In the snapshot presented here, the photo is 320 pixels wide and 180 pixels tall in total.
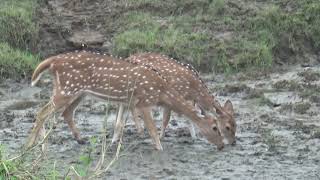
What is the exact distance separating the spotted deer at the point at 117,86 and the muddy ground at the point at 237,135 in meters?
0.39

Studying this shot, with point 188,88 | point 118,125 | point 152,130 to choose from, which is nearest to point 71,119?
point 118,125

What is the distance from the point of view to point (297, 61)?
46.6 ft

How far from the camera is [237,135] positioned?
1110cm

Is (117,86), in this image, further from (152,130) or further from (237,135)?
(237,135)

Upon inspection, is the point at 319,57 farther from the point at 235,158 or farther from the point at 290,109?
the point at 235,158

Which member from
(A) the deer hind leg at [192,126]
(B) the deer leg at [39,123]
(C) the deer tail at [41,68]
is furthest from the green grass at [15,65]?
(B) the deer leg at [39,123]

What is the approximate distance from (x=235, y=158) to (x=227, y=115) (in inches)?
31.9

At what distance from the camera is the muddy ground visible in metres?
9.55

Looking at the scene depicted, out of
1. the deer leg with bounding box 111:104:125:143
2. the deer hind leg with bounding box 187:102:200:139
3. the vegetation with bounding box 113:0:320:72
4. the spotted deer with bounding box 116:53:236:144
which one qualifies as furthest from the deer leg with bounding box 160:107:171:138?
the vegetation with bounding box 113:0:320:72

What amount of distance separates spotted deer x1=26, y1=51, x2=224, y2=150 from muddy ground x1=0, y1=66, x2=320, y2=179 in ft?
1.29

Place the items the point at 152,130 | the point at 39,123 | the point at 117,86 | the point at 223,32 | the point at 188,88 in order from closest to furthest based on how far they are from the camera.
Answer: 1. the point at 39,123
2. the point at 152,130
3. the point at 117,86
4. the point at 188,88
5. the point at 223,32

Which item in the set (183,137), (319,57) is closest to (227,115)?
(183,137)

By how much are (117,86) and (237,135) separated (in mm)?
1691

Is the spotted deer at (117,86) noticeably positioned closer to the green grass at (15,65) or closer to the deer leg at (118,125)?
the deer leg at (118,125)
